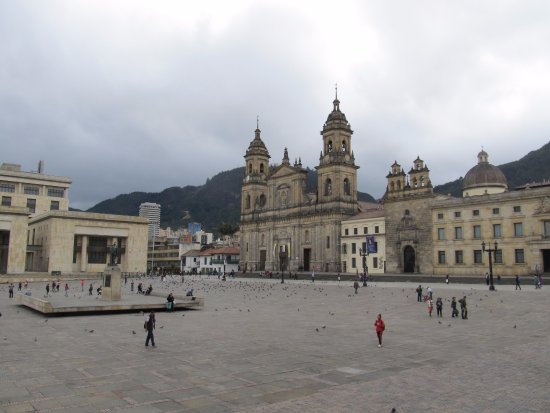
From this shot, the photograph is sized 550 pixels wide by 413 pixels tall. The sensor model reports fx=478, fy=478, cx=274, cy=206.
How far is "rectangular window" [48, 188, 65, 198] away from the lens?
89375 millimetres

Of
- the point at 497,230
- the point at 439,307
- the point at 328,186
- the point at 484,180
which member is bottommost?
the point at 439,307

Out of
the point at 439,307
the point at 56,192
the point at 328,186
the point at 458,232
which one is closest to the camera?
the point at 439,307

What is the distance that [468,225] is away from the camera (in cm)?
5912

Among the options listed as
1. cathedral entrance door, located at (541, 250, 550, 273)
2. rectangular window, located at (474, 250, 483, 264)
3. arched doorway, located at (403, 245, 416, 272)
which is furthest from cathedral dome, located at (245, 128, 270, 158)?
cathedral entrance door, located at (541, 250, 550, 273)

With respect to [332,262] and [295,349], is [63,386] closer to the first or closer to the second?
[295,349]

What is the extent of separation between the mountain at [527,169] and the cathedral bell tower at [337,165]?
65.6 m

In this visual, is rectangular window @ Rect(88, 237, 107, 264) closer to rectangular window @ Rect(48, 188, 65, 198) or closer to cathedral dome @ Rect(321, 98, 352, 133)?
rectangular window @ Rect(48, 188, 65, 198)

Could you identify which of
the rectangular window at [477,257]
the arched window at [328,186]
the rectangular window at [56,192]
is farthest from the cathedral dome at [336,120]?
the rectangular window at [56,192]

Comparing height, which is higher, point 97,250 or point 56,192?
point 56,192

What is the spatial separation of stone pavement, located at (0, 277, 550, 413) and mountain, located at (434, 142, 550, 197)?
126362mm

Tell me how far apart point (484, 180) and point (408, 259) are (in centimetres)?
1557

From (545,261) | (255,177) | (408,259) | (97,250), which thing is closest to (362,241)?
(408,259)

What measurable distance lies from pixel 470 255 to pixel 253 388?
54.0 m

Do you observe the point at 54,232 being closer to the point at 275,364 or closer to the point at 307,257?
the point at 307,257
